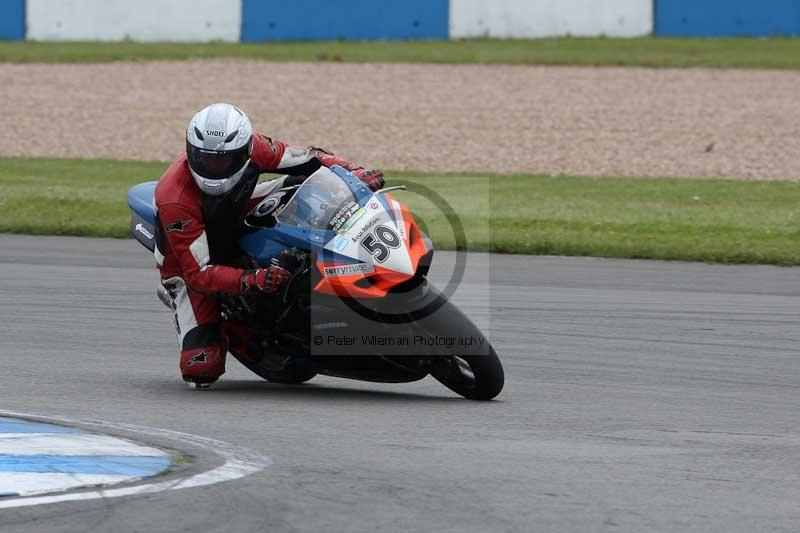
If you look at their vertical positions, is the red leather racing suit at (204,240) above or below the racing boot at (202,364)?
above

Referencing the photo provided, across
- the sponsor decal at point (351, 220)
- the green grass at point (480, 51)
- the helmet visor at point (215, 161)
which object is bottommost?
the sponsor decal at point (351, 220)

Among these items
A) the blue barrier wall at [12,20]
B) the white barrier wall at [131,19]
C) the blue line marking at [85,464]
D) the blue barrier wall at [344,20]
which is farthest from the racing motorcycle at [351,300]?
the blue barrier wall at [12,20]

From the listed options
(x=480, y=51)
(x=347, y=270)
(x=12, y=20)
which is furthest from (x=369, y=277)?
(x=12, y=20)

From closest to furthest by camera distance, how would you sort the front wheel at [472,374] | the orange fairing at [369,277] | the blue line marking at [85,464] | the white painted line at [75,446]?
1. the blue line marking at [85,464]
2. the white painted line at [75,446]
3. the orange fairing at [369,277]
4. the front wheel at [472,374]

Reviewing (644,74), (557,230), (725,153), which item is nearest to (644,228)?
(557,230)

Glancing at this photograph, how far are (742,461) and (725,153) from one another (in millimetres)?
15183

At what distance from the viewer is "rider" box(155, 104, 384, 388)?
281 inches

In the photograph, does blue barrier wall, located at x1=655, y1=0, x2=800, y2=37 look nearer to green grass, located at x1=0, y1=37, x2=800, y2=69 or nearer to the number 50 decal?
green grass, located at x1=0, y1=37, x2=800, y2=69

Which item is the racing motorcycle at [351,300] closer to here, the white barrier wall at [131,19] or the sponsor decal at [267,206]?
the sponsor decal at [267,206]

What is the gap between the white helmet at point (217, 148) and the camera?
713cm

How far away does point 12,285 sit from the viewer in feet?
35.9

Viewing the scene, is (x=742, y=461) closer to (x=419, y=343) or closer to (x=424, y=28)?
(x=419, y=343)

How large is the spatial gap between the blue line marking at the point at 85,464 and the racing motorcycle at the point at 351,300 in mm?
1412

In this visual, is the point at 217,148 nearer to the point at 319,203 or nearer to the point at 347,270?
the point at 319,203
